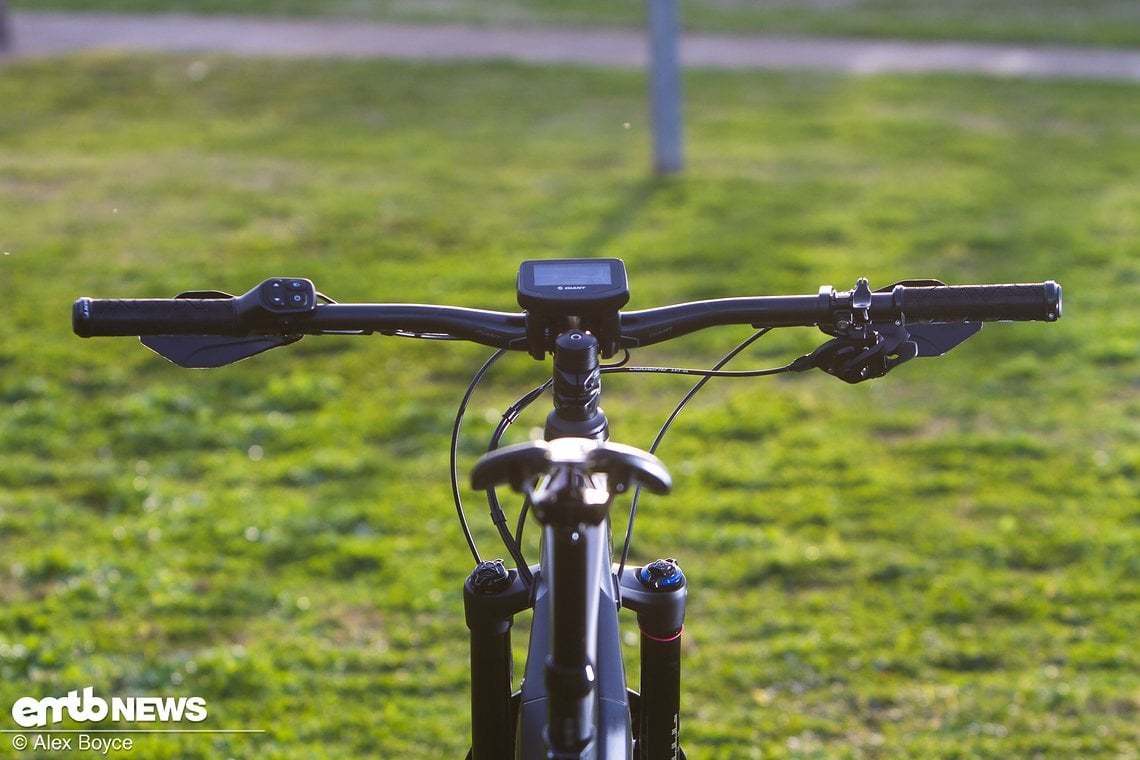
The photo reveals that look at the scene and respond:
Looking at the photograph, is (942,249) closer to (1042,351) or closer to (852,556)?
(1042,351)

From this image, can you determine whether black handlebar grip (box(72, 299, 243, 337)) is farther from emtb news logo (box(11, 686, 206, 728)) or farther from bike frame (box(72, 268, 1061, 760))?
emtb news logo (box(11, 686, 206, 728))

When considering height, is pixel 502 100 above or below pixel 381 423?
above

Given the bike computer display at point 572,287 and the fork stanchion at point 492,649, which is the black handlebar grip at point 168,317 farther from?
the fork stanchion at point 492,649

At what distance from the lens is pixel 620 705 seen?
2291 millimetres

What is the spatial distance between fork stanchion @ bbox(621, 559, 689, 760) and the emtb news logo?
218 cm

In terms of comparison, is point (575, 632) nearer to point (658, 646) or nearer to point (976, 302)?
point (658, 646)

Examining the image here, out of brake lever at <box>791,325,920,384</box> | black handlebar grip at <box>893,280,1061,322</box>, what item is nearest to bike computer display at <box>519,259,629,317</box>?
brake lever at <box>791,325,920,384</box>

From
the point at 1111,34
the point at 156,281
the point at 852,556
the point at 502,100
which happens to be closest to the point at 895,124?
the point at 502,100

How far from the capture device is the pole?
34.4 feet

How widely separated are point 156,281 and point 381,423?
111 inches

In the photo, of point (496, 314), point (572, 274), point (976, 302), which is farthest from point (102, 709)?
point (976, 302)

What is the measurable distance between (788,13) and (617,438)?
545 inches

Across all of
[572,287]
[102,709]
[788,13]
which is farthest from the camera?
[788,13]

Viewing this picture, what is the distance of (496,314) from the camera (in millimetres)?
2369
